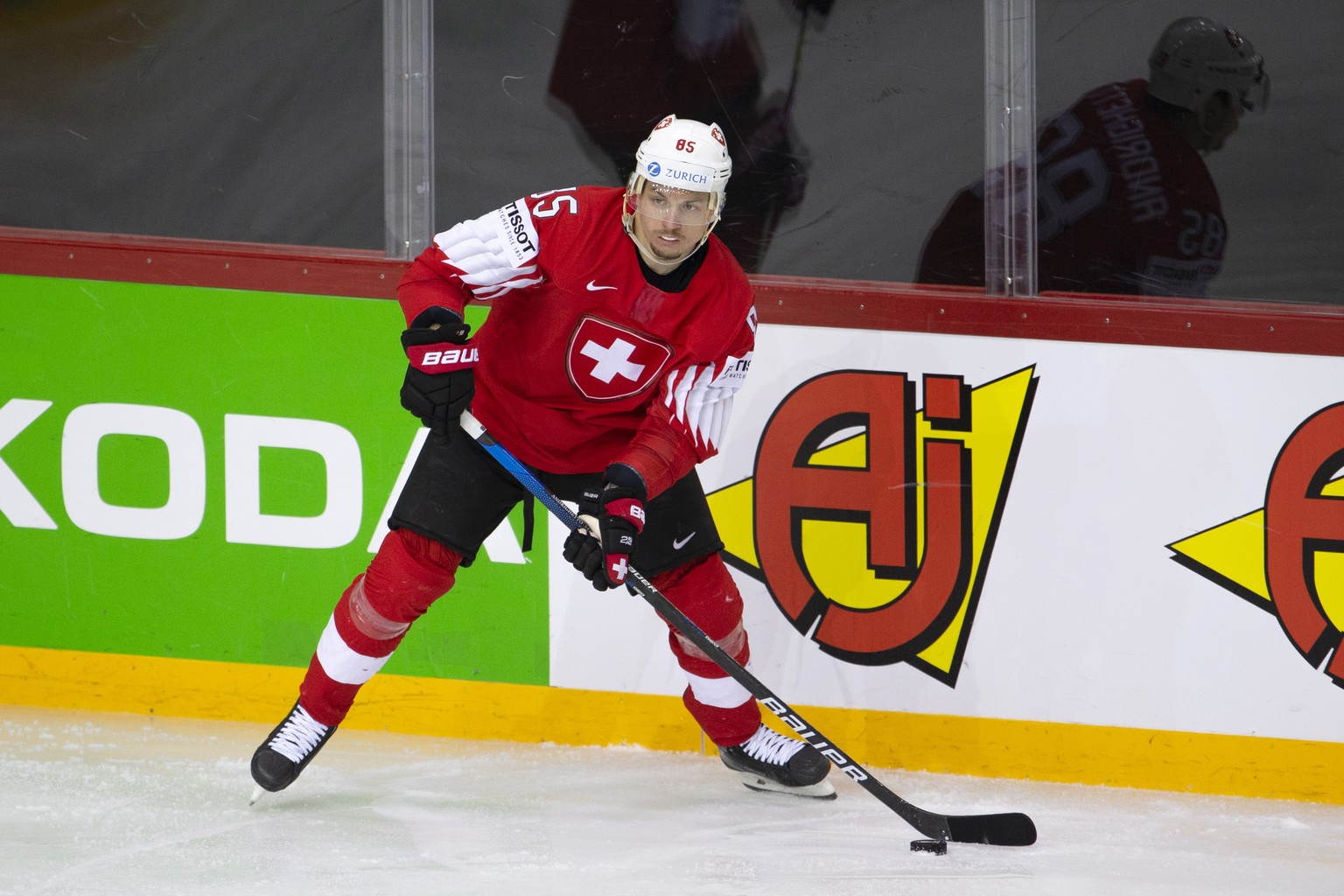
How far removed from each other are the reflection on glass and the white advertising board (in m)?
0.32

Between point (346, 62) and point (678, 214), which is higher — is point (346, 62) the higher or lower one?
the higher one

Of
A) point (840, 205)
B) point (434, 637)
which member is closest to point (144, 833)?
point (434, 637)

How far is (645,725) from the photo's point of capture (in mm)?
3125

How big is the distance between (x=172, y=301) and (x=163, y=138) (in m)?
0.40

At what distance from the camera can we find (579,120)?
3197 mm

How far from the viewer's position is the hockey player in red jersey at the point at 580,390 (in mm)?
2426

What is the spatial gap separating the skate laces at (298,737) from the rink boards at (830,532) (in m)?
0.49

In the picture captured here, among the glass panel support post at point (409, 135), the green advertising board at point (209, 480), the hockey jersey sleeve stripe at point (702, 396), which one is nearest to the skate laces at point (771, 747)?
the green advertising board at point (209, 480)

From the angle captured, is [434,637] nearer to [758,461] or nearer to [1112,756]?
[758,461]

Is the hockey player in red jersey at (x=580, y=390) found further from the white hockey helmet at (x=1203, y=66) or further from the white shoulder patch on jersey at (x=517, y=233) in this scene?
the white hockey helmet at (x=1203, y=66)

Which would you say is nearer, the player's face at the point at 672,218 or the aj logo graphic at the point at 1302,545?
the player's face at the point at 672,218

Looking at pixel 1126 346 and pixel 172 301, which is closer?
pixel 1126 346

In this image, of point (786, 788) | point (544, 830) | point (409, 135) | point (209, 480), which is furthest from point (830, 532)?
point (209, 480)

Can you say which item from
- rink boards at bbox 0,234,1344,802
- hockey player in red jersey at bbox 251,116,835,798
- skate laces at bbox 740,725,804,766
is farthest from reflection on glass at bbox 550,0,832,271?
skate laces at bbox 740,725,804,766
